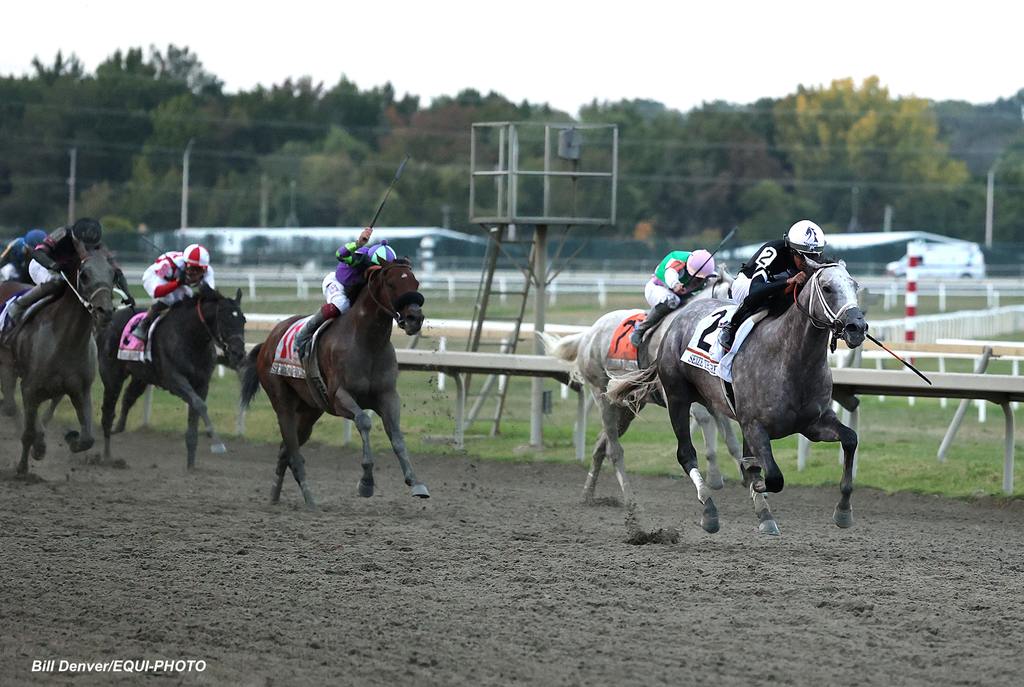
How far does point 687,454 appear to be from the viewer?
8.91 metres

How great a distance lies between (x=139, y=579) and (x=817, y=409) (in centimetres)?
368

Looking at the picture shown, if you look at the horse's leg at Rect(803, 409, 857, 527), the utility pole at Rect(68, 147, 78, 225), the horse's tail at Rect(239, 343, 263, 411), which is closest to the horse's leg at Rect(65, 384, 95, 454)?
the horse's tail at Rect(239, 343, 263, 411)

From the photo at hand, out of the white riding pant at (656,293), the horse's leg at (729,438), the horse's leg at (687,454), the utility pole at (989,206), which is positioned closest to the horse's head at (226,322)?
the white riding pant at (656,293)

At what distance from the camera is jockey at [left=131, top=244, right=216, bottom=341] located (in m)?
12.5

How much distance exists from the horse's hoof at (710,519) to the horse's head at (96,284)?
4.54 metres

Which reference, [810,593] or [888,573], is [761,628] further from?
[888,573]

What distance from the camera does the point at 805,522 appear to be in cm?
938

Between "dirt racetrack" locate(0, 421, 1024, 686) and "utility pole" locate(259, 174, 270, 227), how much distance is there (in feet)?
135

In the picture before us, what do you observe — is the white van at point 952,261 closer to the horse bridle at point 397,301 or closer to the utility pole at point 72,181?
the utility pole at point 72,181

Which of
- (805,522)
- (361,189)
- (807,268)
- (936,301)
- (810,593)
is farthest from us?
(361,189)

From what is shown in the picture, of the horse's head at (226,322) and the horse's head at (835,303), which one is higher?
the horse's head at (835,303)

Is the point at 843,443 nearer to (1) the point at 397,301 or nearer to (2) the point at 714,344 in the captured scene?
(2) the point at 714,344

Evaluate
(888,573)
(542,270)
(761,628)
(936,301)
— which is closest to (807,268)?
(888,573)

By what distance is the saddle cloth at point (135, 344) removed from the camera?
1267cm
